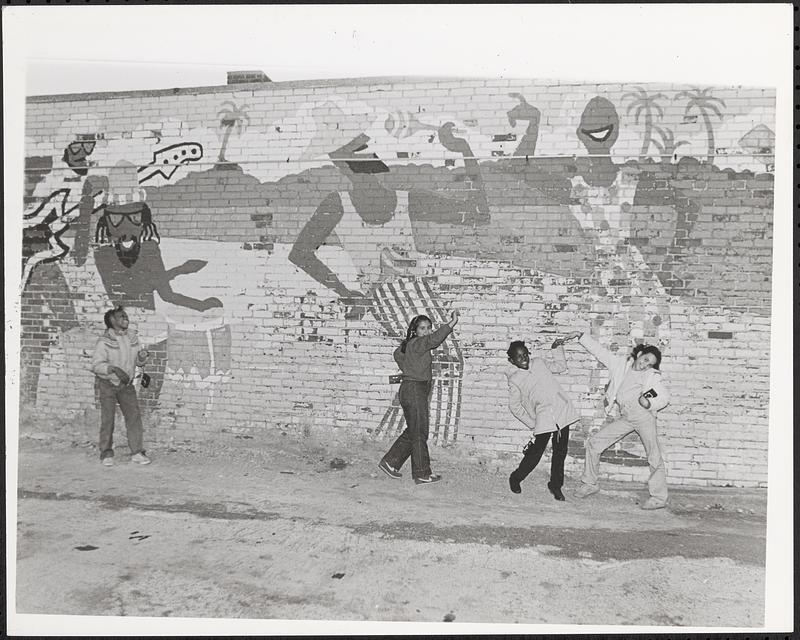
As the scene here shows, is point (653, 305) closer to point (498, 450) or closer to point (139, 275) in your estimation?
point (498, 450)

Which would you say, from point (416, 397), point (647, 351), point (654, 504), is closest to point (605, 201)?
point (647, 351)

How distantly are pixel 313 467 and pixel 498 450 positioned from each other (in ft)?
5.83

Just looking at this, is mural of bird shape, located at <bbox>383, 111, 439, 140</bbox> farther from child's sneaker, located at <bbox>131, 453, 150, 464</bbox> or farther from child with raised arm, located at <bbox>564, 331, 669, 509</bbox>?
child's sneaker, located at <bbox>131, 453, 150, 464</bbox>

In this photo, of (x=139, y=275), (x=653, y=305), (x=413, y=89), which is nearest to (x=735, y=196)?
(x=653, y=305)

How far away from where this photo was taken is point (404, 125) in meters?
5.50

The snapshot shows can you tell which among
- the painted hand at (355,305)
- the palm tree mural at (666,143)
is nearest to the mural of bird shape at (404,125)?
the painted hand at (355,305)

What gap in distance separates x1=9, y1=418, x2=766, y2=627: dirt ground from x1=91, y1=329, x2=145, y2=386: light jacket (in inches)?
33.3

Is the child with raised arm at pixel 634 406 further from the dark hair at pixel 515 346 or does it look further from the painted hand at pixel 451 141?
the painted hand at pixel 451 141

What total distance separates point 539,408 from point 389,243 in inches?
81.5

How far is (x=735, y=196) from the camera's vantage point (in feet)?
16.9

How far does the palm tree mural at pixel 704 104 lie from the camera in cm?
507

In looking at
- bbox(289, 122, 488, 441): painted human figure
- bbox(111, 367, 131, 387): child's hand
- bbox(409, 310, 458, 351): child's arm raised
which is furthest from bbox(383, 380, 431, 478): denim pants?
bbox(111, 367, 131, 387): child's hand

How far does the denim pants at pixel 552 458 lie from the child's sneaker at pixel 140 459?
3.55m

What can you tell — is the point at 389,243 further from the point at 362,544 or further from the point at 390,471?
the point at 362,544
